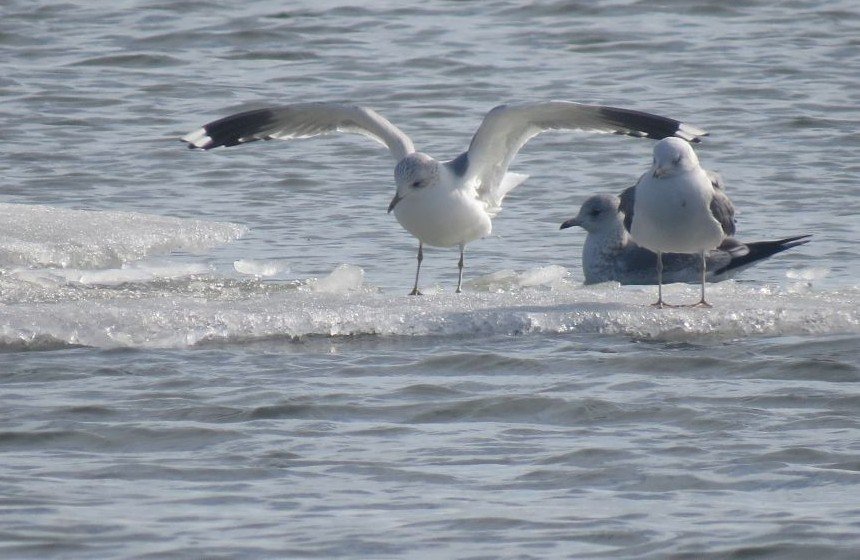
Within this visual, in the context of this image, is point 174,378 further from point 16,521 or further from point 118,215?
point 118,215

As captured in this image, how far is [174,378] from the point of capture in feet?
22.4

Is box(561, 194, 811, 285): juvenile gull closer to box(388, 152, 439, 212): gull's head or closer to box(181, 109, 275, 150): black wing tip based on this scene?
box(388, 152, 439, 212): gull's head

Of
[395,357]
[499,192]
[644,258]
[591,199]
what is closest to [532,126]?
[499,192]

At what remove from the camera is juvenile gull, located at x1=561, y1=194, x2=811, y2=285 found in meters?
9.99

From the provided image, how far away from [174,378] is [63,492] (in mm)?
1532

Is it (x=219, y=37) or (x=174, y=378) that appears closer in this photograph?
(x=174, y=378)

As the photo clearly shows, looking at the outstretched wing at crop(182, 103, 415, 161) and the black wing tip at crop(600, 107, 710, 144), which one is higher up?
the black wing tip at crop(600, 107, 710, 144)

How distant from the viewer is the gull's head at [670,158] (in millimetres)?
7863

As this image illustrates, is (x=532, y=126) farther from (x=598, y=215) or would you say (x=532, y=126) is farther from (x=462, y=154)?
(x=598, y=215)

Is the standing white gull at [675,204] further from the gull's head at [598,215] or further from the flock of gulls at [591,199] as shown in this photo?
the gull's head at [598,215]

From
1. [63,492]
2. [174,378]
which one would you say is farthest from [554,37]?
[63,492]

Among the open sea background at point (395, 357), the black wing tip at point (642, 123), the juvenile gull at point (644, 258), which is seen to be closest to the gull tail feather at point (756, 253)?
the juvenile gull at point (644, 258)

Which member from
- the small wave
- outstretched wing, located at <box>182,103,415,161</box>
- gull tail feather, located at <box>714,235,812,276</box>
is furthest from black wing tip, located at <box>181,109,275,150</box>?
gull tail feather, located at <box>714,235,812,276</box>

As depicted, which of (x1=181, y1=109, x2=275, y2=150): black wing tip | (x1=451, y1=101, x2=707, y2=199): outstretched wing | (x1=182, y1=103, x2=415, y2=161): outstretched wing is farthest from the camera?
(x1=181, y1=109, x2=275, y2=150): black wing tip
